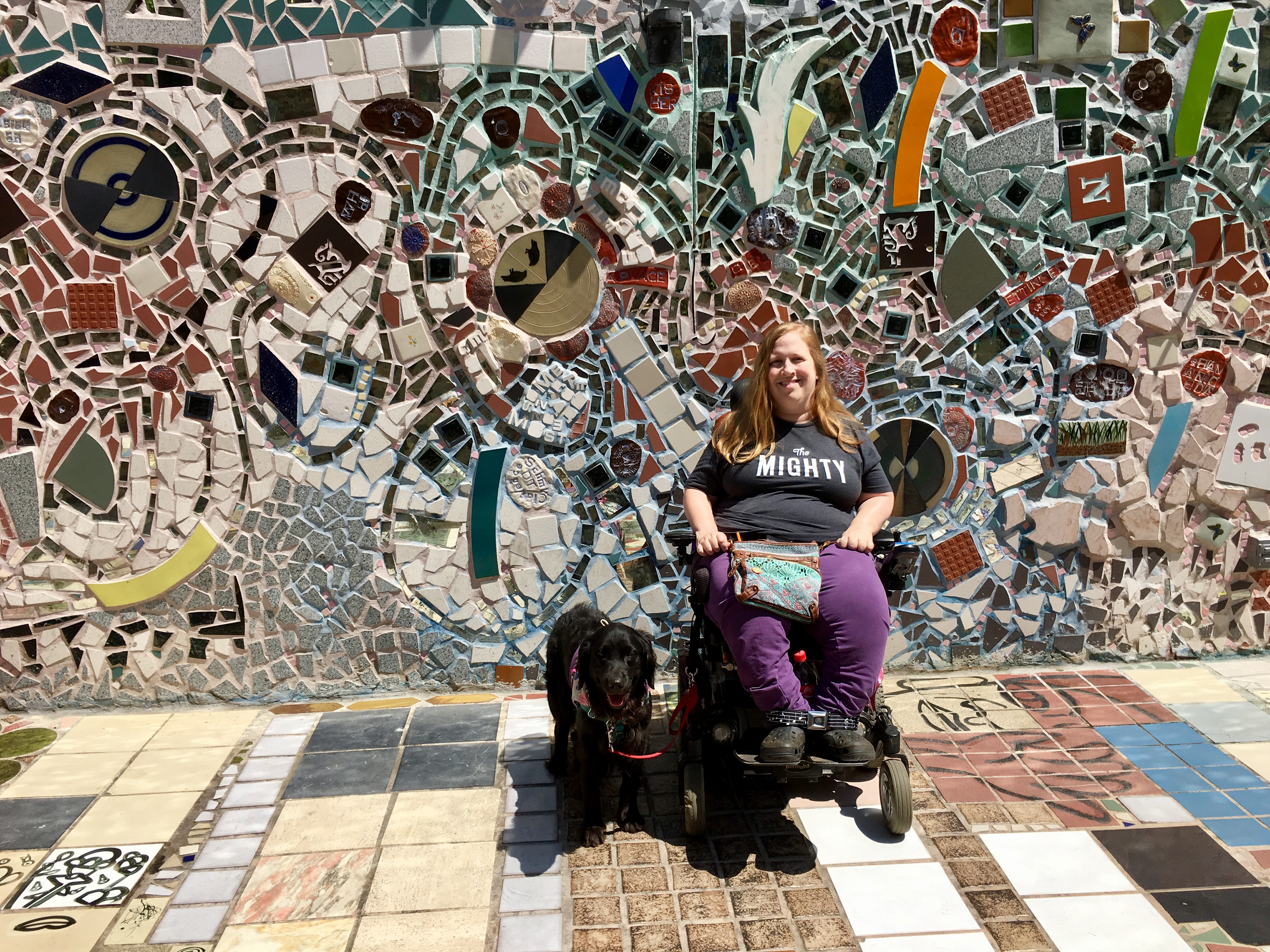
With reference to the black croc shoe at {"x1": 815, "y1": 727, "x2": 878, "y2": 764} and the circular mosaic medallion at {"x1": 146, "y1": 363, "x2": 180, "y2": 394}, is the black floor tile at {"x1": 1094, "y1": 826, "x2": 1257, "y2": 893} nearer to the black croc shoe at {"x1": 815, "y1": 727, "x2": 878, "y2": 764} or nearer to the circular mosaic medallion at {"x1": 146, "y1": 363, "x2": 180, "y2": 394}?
the black croc shoe at {"x1": 815, "y1": 727, "x2": 878, "y2": 764}

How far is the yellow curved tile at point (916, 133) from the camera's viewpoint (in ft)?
13.5

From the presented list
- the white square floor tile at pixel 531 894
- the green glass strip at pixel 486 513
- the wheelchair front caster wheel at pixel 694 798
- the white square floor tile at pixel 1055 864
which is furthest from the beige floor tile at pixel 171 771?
the white square floor tile at pixel 1055 864

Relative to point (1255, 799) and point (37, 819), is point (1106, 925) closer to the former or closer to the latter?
point (1255, 799)

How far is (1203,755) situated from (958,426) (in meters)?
1.61

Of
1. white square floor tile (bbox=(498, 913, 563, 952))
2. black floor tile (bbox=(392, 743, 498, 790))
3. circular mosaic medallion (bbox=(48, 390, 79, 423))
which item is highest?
circular mosaic medallion (bbox=(48, 390, 79, 423))

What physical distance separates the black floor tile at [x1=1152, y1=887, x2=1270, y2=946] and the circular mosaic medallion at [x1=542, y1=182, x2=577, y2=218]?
322cm

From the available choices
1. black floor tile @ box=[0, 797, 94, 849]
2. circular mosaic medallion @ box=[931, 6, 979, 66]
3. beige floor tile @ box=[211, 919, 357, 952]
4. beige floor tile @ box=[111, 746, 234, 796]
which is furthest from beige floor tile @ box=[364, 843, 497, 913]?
circular mosaic medallion @ box=[931, 6, 979, 66]

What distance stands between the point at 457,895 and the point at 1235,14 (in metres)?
4.59

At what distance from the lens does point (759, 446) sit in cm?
356

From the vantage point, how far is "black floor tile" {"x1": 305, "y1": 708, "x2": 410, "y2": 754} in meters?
3.98

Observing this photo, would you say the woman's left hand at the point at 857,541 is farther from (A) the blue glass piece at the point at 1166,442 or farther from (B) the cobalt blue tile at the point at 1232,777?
(A) the blue glass piece at the point at 1166,442

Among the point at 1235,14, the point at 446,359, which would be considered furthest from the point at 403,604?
the point at 1235,14

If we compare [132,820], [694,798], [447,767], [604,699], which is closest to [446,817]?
[447,767]

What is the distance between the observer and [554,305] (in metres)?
4.20
